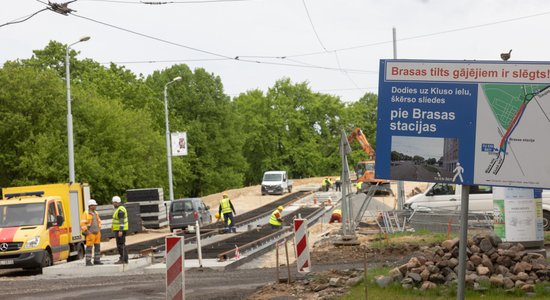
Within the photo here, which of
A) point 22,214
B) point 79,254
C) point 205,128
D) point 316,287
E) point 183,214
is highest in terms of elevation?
point 205,128

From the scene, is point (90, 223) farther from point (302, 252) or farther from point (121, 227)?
point (302, 252)

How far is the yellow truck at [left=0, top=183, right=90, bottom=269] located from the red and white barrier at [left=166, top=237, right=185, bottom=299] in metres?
12.3

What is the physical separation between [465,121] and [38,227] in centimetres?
1766

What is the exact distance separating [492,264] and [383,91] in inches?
200

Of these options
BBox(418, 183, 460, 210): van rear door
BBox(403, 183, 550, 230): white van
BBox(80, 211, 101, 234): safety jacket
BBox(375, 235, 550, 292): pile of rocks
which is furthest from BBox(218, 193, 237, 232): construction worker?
BBox(375, 235, 550, 292): pile of rocks

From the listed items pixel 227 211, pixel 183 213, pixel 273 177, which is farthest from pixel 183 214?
pixel 273 177

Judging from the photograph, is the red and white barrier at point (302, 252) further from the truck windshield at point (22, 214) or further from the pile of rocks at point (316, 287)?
the truck windshield at point (22, 214)

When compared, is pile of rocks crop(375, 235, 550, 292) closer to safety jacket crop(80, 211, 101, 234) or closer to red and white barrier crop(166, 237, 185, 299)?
red and white barrier crop(166, 237, 185, 299)

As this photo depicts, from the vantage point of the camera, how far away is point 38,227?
76.7ft

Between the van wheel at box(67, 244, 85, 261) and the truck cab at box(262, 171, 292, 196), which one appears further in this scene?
the truck cab at box(262, 171, 292, 196)

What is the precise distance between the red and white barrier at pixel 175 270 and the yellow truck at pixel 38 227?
40.5ft

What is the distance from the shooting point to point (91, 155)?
5403 cm

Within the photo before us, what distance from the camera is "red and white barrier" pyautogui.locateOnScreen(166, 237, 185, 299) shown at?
436 inches

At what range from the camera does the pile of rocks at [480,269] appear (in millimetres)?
11625
